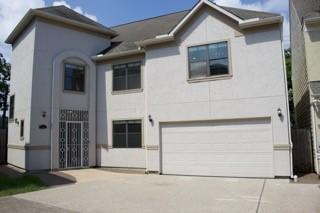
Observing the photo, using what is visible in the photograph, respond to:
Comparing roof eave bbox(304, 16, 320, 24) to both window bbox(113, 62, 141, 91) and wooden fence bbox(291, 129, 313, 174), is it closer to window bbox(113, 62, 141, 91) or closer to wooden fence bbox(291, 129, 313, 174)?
wooden fence bbox(291, 129, 313, 174)

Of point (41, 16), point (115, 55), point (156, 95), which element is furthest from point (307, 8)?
point (41, 16)

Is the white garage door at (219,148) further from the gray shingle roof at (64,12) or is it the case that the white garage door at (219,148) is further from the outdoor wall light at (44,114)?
the gray shingle roof at (64,12)

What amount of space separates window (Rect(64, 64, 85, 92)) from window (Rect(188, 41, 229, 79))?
6.60 meters

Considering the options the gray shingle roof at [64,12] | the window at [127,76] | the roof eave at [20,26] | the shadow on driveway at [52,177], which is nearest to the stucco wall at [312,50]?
the window at [127,76]

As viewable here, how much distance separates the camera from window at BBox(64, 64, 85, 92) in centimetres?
1594

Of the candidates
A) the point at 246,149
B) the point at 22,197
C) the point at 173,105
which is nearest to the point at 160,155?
the point at 173,105

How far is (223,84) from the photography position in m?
12.5

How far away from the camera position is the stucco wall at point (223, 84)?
11.6m

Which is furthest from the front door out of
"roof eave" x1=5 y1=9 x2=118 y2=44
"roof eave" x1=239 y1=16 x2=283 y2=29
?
"roof eave" x1=239 y1=16 x2=283 y2=29

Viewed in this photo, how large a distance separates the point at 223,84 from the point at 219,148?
8.94 feet

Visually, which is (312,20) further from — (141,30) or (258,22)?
(141,30)

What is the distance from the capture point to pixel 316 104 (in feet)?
38.4

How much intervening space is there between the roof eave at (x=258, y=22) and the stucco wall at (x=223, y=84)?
0.28 metres

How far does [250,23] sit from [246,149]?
16.8 ft
